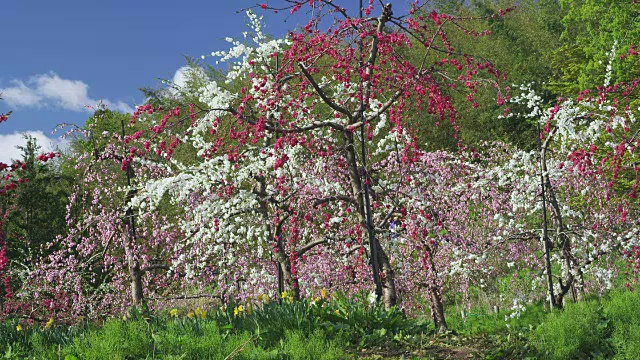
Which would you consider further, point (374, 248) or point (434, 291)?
point (434, 291)

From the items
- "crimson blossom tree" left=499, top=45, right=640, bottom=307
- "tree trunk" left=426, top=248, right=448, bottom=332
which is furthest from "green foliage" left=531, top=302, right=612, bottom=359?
"tree trunk" left=426, top=248, right=448, bottom=332

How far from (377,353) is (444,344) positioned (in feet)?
2.62

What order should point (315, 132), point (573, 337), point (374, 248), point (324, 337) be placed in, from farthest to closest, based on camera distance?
1. point (315, 132)
2. point (374, 248)
3. point (573, 337)
4. point (324, 337)

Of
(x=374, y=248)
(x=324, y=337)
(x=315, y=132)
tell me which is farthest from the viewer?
(x=315, y=132)

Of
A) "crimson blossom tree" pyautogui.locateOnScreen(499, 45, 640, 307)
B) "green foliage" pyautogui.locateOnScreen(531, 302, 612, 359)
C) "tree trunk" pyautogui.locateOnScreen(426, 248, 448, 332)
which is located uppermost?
"crimson blossom tree" pyautogui.locateOnScreen(499, 45, 640, 307)

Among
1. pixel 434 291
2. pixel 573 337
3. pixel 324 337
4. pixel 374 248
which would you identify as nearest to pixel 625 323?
pixel 573 337

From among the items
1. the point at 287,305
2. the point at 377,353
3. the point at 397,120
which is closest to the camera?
the point at 377,353

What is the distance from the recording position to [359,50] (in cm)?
765

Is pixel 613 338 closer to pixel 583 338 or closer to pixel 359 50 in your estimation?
pixel 583 338

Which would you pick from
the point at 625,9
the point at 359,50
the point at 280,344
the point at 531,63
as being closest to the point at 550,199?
the point at 359,50

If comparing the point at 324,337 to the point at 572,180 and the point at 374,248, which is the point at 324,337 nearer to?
the point at 374,248

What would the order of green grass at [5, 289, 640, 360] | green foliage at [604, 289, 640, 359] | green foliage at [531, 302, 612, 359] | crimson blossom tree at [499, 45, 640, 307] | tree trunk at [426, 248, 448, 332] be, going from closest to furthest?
green grass at [5, 289, 640, 360], green foliage at [604, 289, 640, 359], green foliage at [531, 302, 612, 359], crimson blossom tree at [499, 45, 640, 307], tree trunk at [426, 248, 448, 332]

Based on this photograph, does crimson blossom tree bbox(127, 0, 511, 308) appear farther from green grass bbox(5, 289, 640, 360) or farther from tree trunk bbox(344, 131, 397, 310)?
green grass bbox(5, 289, 640, 360)

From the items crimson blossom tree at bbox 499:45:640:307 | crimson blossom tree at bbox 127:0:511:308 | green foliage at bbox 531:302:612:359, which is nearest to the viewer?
green foliage at bbox 531:302:612:359
